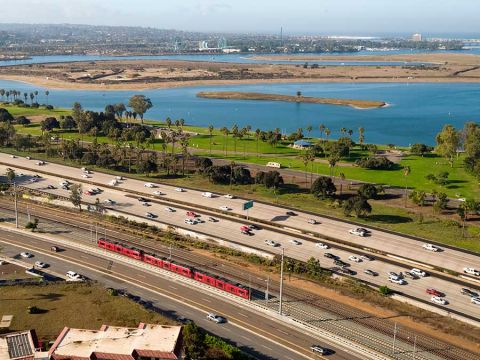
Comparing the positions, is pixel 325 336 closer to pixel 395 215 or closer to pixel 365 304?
pixel 365 304

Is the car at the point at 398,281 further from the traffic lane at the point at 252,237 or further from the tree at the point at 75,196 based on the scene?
the tree at the point at 75,196

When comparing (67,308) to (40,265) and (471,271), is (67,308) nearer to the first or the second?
(40,265)

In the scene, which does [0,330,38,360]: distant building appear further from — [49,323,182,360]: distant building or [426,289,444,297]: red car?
[426,289,444,297]: red car

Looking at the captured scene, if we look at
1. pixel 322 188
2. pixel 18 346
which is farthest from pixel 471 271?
pixel 18 346

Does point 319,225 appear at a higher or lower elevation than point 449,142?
lower

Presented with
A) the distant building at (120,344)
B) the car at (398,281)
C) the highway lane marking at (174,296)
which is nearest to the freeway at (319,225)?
the car at (398,281)

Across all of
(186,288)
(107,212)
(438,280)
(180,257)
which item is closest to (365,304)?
(438,280)
